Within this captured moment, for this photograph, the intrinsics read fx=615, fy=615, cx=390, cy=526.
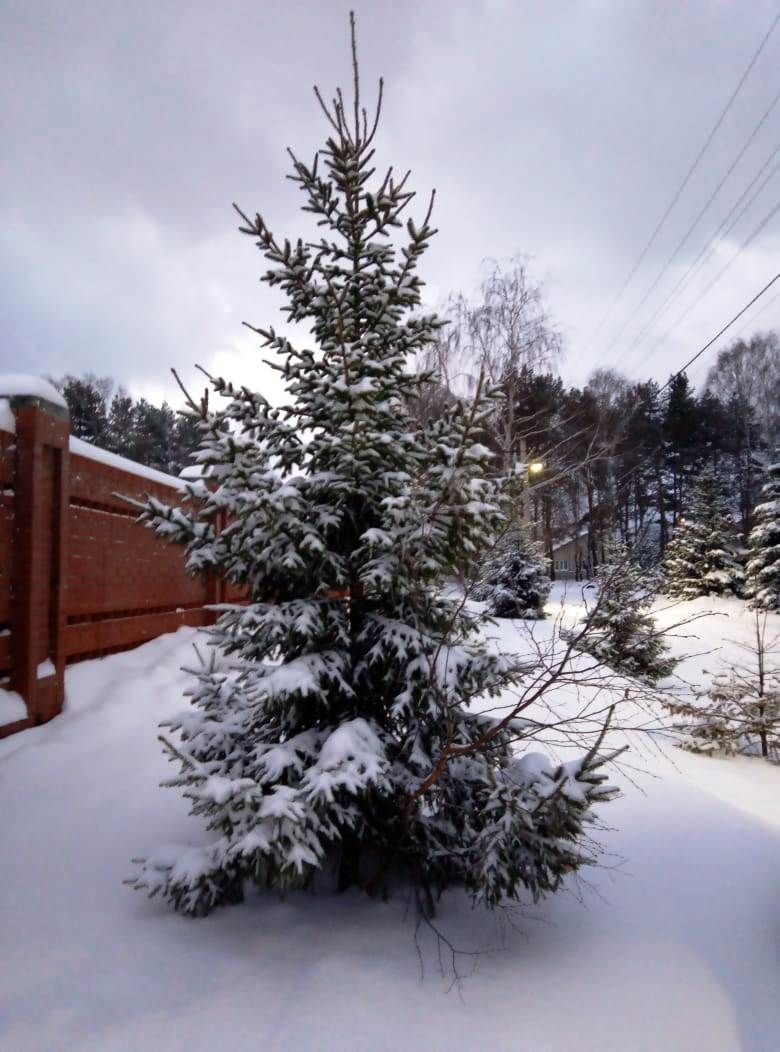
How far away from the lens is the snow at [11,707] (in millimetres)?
3576

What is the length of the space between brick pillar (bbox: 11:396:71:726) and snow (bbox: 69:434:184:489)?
0.36 metres

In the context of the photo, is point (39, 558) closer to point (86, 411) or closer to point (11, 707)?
point (11, 707)

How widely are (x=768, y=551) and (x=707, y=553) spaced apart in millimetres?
4483

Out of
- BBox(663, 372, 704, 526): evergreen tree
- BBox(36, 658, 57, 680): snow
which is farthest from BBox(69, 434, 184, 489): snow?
BBox(663, 372, 704, 526): evergreen tree

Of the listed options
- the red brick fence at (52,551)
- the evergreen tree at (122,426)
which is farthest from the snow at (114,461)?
the evergreen tree at (122,426)

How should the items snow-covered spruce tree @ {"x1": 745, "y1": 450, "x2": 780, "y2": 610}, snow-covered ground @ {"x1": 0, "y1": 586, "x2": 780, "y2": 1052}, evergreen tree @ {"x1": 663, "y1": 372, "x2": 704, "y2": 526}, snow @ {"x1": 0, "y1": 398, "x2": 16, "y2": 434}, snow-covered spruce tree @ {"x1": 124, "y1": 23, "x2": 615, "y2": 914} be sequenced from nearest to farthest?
snow-covered ground @ {"x1": 0, "y1": 586, "x2": 780, "y2": 1052}
snow-covered spruce tree @ {"x1": 124, "y1": 23, "x2": 615, "y2": 914}
snow @ {"x1": 0, "y1": 398, "x2": 16, "y2": 434}
snow-covered spruce tree @ {"x1": 745, "y1": 450, "x2": 780, "y2": 610}
evergreen tree @ {"x1": 663, "y1": 372, "x2": 704, "y2": 526}

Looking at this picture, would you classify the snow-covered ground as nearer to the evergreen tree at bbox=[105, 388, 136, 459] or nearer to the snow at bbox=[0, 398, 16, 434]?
the snow at bbox=[0, 398, 16, 434]

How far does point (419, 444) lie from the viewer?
3.00m

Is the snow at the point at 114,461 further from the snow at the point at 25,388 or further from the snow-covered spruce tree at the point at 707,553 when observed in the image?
the snow-covered spruce tree at the point at 707,553

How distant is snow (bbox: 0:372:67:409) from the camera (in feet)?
12.6

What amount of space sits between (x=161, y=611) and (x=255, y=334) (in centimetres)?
393

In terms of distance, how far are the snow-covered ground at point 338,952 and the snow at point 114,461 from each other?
6.56 feet

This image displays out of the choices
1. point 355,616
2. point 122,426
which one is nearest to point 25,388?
point 355,616

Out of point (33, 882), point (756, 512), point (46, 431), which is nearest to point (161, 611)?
point (46, 431)
